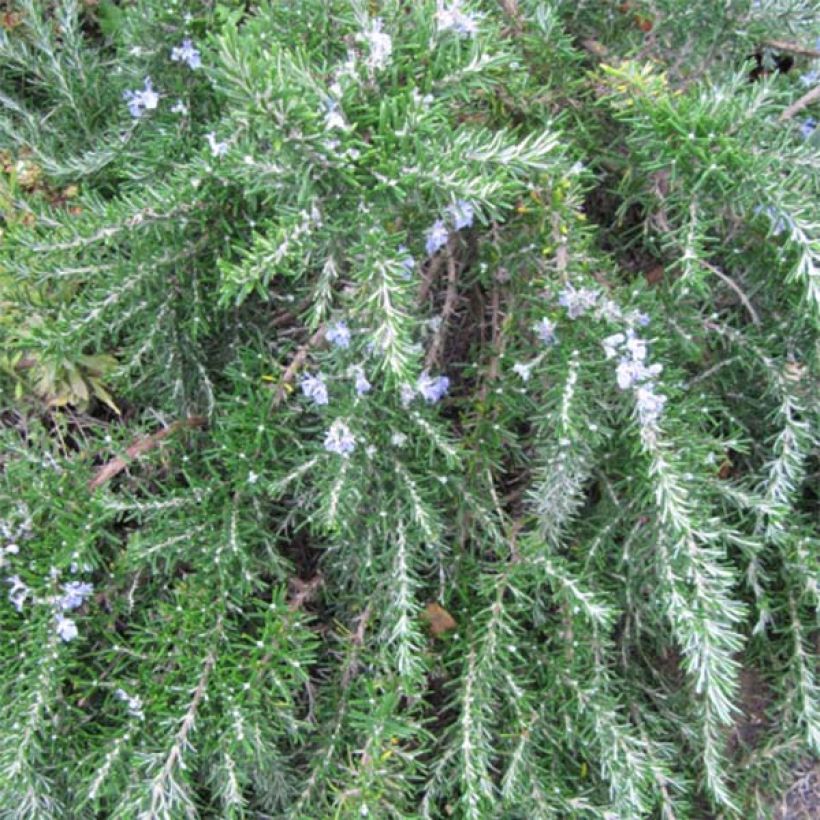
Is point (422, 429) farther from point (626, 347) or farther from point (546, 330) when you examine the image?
point (626, 347)

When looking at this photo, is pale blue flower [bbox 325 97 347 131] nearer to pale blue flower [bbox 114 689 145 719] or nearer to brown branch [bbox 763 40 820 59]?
brown branch [bbox 763 40 820 59]

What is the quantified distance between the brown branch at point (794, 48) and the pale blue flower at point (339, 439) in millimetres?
1505

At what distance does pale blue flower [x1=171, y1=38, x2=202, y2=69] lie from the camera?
216cm

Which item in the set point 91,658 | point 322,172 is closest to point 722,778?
point 91,658

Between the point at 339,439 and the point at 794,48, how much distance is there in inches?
62.5

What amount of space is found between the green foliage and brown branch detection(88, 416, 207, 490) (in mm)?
16

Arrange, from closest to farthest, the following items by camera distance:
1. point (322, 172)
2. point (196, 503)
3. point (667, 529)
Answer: point (322, 172)
point (667, 529)
point (196, 503)

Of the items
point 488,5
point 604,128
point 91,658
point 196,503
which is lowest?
point 91,658

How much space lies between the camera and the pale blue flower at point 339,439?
1976mm

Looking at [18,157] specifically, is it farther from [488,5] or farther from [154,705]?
[154,705]

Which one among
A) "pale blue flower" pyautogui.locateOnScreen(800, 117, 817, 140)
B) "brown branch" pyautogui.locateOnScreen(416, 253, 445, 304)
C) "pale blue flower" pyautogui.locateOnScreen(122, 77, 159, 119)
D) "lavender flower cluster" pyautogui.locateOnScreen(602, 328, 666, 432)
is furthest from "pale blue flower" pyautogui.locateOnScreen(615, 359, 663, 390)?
"pale blue flower" pyautogui.locateOnScreen(122, 77, 159, 119)

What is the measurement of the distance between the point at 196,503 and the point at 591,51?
1.66 metres

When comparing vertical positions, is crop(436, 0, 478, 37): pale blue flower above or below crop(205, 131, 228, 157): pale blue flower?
above

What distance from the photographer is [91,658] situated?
2.44 metres
